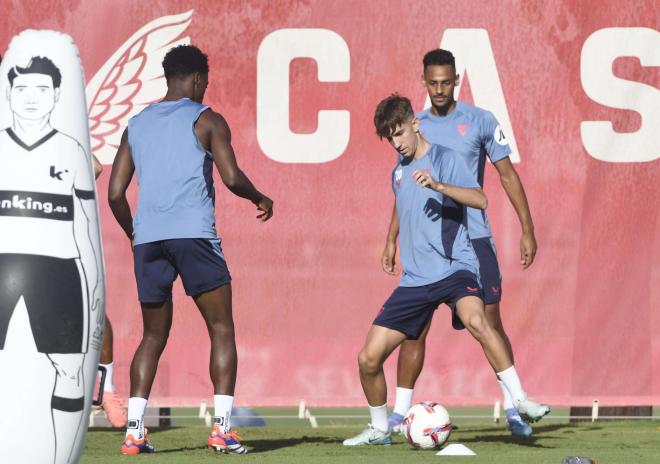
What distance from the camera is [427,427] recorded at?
236 inches

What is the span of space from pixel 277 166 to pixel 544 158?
154 centimetres

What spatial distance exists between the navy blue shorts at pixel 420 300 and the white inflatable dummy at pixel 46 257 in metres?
3.06

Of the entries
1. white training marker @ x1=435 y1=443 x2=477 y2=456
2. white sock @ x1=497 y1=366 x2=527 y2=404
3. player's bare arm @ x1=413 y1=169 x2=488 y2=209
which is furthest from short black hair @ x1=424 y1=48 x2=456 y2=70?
white training marker @ x1=435 y1=443 x2=477 y2=456

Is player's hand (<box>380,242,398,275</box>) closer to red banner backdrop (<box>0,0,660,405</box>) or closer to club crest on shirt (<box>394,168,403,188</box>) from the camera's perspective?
club crest on shirt (<box>394,168,403,188</box>)

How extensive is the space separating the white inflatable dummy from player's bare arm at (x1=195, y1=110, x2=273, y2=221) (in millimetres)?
2457

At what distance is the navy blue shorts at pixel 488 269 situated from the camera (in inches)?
272

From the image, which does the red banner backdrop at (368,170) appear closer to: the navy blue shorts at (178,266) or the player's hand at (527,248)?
the player's hand at (527,248)

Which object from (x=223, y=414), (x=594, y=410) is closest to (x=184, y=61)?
(x=223, y=414)

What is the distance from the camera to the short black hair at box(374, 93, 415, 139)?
6023mm

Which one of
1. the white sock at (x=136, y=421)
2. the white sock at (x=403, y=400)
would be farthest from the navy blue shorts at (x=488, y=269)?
the white sock at (x=136, y=421)

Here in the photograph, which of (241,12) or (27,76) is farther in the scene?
(241,12)

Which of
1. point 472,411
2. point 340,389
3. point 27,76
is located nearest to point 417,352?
point 340,389

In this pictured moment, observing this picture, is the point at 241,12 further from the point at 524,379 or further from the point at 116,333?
the point at 524,379

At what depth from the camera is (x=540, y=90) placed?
7973 millimetres
